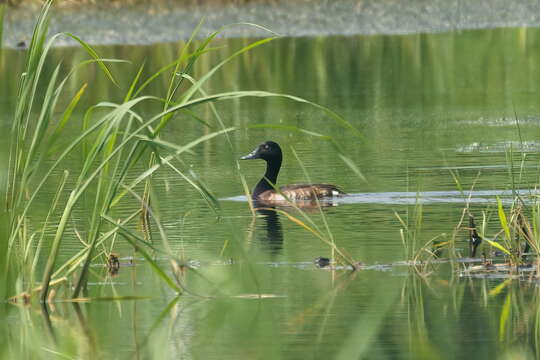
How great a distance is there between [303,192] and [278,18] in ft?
54.1

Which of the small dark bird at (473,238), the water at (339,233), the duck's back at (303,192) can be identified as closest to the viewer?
the water at (339,233)

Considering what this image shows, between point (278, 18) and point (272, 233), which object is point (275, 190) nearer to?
point (272, 233)

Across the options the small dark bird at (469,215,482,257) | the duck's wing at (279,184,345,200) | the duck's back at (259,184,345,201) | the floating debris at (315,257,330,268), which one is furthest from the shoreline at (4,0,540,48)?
the floating debris at (315,257,330,268)

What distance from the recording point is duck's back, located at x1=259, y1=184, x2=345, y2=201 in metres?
10.9

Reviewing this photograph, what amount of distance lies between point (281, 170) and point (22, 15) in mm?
15126

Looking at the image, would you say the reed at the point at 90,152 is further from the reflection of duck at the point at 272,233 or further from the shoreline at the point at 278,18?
the shoreline at the point at 278,18

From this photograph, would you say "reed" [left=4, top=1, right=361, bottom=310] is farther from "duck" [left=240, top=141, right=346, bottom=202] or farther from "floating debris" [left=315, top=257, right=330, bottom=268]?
"duck" [left=240, top=141, right=346, bottom=202]

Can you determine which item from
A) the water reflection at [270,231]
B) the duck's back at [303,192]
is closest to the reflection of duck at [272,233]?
the water reflection at [270,231]

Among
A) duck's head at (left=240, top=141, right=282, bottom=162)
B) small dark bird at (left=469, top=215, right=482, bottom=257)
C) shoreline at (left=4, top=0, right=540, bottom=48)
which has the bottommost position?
small dark bird at (left=469, top=215, right=482, bottom=257)

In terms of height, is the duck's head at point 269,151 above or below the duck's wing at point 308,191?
above

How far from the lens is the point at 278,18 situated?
91.0ft

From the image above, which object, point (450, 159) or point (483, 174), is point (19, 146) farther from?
point (450, 159)

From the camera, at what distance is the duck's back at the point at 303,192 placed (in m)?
10.9

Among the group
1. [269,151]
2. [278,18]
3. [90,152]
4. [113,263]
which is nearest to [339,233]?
[113,263]
